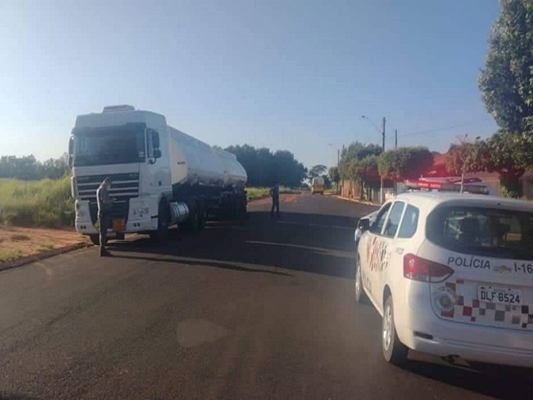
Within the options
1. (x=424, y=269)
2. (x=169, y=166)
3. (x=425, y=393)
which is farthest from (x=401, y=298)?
(x=169, y=166)

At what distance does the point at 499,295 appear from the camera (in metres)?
5.77

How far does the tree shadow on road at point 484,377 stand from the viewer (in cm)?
593

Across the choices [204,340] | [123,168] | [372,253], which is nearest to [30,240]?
[123,168]

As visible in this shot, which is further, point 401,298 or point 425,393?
point 401,298

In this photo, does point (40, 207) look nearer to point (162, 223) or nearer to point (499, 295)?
point (162, 223)

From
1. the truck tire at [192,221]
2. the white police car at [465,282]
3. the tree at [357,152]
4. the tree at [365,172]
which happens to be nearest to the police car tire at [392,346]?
the white police car at [465,282]

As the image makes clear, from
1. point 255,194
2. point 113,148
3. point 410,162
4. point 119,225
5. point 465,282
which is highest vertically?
point 113,148

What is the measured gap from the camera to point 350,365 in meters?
6.55

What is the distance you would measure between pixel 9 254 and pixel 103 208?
8.00 ft

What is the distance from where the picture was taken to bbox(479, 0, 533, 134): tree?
11.3 meters

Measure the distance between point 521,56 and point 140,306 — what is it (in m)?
7.76

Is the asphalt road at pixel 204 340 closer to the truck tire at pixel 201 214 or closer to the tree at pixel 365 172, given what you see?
the truck tire at pixel 201 214

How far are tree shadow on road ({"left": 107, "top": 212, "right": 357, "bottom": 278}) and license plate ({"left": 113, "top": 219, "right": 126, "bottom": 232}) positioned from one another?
533 mm

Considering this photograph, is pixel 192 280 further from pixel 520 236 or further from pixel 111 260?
pixel 520 236
